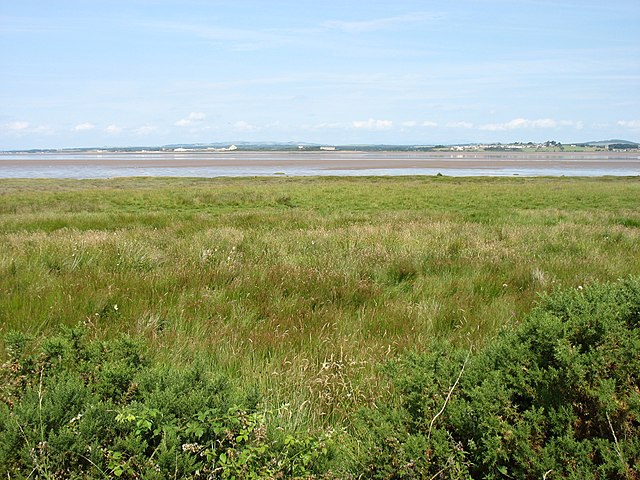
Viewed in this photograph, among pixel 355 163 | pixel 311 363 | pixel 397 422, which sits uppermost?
pixel 355 163

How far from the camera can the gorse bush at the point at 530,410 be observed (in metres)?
2.63

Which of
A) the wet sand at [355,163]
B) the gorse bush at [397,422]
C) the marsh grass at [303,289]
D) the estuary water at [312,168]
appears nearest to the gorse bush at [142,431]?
the gorse bush at [397,422]

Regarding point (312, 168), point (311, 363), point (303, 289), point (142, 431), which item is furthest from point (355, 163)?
point (142, 431)

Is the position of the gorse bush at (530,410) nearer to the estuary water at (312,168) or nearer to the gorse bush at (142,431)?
the gorse bush at (142,431)

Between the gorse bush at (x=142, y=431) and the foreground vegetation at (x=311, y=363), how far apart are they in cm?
1

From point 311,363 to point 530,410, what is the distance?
6.06 feet

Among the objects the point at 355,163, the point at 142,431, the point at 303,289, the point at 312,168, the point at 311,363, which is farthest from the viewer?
the point at 355,163

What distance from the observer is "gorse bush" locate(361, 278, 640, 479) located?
8.64ft

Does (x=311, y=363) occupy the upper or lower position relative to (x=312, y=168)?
lower

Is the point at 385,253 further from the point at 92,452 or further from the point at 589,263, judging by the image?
the point at 92,452

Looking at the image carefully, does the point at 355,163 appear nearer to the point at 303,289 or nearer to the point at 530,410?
the point at 303,289

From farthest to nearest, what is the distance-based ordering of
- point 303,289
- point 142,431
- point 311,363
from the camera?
point 303,289 < point 311,363 < point 142,431

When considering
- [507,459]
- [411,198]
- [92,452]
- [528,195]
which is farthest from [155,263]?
[528,195]

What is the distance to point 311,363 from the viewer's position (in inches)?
168
